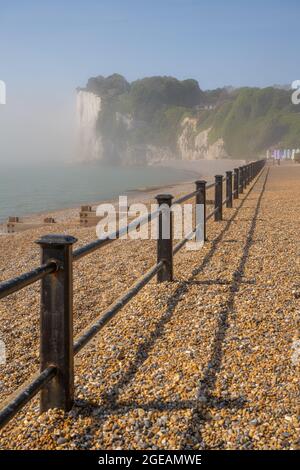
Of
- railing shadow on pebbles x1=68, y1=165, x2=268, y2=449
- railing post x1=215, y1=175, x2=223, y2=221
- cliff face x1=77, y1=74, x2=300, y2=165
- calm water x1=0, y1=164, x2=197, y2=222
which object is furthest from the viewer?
cliff face x1=77, y1=74, x2=300, y2=165

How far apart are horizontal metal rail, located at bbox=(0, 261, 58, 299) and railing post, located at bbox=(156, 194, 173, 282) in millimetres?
3026

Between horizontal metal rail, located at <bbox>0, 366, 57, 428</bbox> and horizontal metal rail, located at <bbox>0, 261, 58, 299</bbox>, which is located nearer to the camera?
horizontal metal rail, located at <bbox>0, 261, 58, 299</bbox>

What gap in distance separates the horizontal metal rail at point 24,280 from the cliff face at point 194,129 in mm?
130437

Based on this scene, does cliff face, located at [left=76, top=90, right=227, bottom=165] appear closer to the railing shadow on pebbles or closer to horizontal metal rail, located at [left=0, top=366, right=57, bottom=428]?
the railing shadow on pebbles

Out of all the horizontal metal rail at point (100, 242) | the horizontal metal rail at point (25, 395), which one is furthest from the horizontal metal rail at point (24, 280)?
the horizontal metal rail at point (25, 395)

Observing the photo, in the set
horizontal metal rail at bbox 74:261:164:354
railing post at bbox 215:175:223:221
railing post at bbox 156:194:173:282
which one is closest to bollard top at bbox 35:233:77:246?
horizontal metal rail at bbox 74:261:164:354

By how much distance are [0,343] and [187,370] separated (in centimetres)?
248

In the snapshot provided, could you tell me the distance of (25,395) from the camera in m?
2.79

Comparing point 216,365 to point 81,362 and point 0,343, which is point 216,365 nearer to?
point 81,362

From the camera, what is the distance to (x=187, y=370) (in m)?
3.85

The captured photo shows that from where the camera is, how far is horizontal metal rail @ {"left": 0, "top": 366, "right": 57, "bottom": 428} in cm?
265
